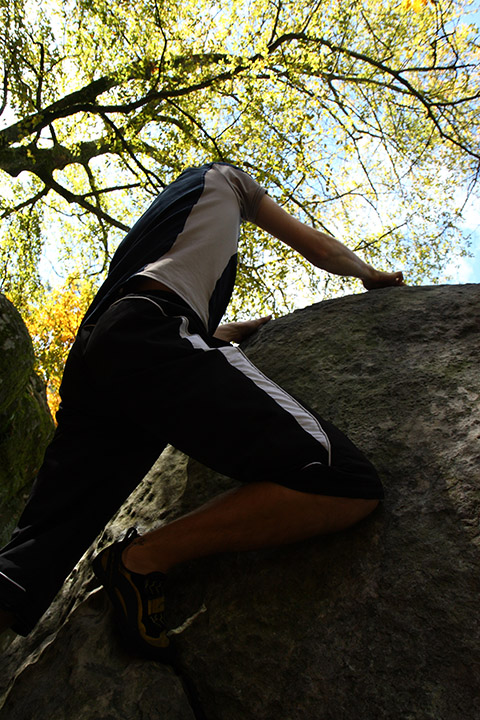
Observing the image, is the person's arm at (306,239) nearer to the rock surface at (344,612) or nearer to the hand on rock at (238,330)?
the rock surface at (344,612)

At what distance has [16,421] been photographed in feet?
13.8

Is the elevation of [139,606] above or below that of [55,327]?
below

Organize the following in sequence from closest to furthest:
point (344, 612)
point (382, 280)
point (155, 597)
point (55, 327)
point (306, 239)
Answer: point (344, 612) < point (155, 597) < point (306, 239) < point (382, 280) < point (55, 327)

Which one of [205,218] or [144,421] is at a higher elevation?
[205,218]

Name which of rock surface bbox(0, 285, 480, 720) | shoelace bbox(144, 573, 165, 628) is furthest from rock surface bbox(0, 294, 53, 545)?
shoelace bbox(144, 573, 165, 628)

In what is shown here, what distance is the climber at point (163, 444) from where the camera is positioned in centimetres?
158

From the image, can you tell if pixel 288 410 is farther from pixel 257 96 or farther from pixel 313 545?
pixel 257 96

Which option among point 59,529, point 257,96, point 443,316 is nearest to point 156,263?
point 59,529

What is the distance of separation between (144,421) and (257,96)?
27.7 ft

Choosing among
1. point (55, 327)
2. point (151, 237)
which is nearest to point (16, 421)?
point (151, 237)

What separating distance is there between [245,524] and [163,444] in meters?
0.63

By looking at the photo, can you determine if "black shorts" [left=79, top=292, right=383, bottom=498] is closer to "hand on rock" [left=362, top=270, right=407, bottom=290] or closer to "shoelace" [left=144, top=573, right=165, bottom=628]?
"shoelace" [left=144, top=573, right=165, bottom=628]

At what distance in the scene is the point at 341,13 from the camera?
9125 mm

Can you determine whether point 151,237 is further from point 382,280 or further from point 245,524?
point 382,280
